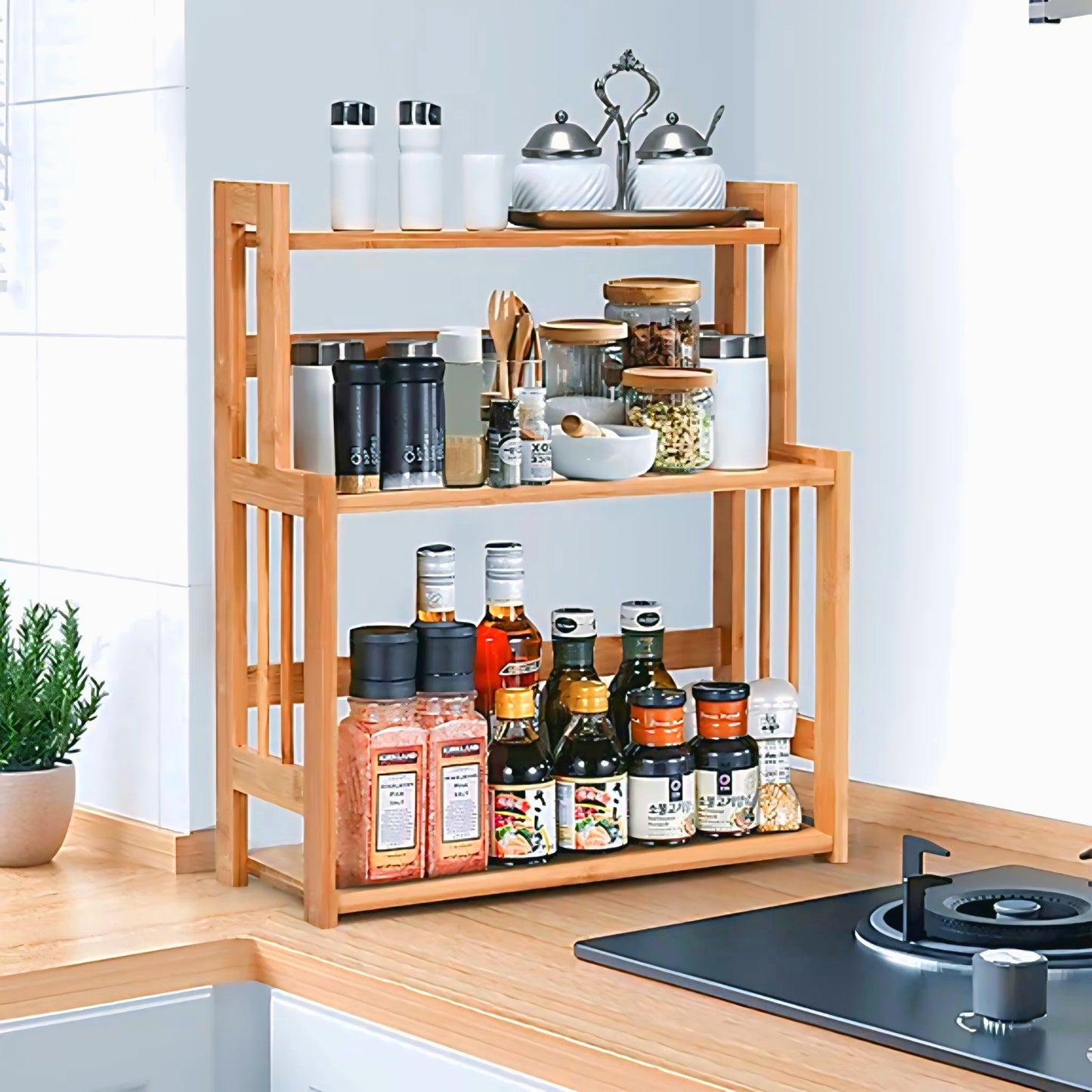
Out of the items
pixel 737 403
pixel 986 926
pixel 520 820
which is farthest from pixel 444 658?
pixel 986 926

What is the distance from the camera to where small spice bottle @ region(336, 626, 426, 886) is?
1734 mm

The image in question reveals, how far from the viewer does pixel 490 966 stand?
1604 mm

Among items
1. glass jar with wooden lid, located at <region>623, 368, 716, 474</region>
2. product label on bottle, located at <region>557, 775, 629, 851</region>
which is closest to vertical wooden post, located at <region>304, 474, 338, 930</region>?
product label on bottle, located at <region>557, 775, 629, 851</region>

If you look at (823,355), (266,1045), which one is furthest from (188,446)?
(823,355)

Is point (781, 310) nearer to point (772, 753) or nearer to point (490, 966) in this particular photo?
point (772, 753)

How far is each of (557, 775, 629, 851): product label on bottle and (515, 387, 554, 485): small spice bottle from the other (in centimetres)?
27

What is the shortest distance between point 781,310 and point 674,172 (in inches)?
7.0

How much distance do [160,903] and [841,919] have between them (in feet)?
1.92

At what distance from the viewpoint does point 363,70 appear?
200 cm

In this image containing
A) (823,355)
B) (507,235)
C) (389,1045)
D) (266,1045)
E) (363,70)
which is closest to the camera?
(389,1045)

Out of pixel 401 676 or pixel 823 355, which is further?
pixel 823 355

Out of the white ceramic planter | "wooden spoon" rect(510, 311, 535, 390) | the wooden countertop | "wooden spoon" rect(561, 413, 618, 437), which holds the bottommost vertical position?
the wooden countertop

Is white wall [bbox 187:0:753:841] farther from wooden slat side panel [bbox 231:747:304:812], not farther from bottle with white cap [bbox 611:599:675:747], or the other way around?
bottle with white cap [bbox 611:599:675:747]

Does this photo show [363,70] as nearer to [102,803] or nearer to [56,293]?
[56,293]
